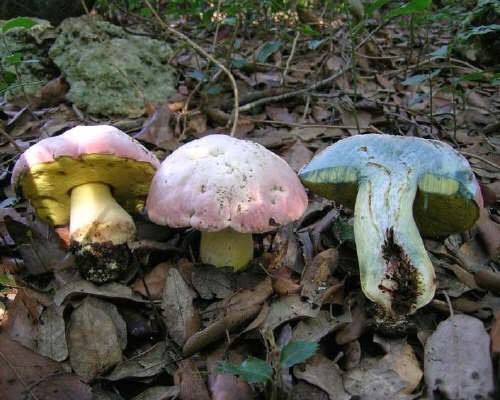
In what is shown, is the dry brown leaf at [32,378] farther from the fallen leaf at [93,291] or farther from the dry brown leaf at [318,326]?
the dry brown leaf at [318,326]

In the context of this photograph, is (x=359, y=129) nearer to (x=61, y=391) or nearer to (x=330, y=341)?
(x=330, y=341)

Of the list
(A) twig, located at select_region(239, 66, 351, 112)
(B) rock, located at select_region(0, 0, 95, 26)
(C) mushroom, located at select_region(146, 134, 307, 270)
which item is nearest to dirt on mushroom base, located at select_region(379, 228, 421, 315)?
(C) mushroom, located at select_region(146, 134, 307, 270)

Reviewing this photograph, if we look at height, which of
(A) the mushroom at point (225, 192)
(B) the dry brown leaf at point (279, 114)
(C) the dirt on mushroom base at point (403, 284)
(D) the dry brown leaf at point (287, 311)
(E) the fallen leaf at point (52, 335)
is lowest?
(B) the dry brown leaf at point (279, 114)

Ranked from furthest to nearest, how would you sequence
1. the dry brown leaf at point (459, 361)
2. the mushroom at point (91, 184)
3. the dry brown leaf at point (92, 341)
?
the mushroom at point (91, 184), the dry brown leaf at point (92, 341), the dry brown leaf at point (459, 361)

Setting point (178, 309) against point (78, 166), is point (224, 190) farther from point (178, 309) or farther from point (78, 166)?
point (78, 166)

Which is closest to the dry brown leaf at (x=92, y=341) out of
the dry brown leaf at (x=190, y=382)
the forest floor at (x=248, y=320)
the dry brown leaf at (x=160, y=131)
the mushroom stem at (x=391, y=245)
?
the forest floor at (x=248, y=320)

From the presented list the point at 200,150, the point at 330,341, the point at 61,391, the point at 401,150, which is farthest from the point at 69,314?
the point at 401,150

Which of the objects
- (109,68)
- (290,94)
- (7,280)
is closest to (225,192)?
(7,280)
